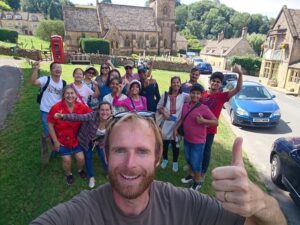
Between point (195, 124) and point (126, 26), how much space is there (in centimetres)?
5069

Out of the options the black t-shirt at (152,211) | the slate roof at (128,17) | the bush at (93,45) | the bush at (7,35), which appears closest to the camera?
the black t-shirt at (152,211)

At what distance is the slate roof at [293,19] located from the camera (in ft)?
87.4

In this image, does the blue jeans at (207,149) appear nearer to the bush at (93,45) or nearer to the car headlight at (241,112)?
the car headlight at (241,112)

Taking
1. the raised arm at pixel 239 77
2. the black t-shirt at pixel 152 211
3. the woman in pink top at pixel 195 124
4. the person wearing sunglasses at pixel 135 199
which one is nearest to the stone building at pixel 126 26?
the raised arm at pixel 239 77

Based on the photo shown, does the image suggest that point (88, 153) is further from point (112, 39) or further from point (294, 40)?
point (112, 39)

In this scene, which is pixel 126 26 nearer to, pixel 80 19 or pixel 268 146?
pixel 80 19

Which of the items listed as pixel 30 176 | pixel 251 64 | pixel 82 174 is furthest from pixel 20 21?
pixel 82 174

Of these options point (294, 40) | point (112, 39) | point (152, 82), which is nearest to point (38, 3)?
point (112, 39)

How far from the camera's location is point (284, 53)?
2750cm

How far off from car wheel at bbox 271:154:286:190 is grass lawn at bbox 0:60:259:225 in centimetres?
46

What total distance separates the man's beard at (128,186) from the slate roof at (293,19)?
99.2 feet

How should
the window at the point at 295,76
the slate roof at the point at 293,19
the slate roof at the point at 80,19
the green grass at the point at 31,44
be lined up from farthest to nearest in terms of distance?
1. the slate roof at the point at 80,19
2. the green grass at the point at 31,44
3. the slate roof at the point at 293,19
4. the window at the point at 295,76

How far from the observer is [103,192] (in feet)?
5.91

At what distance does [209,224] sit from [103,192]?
786mm
